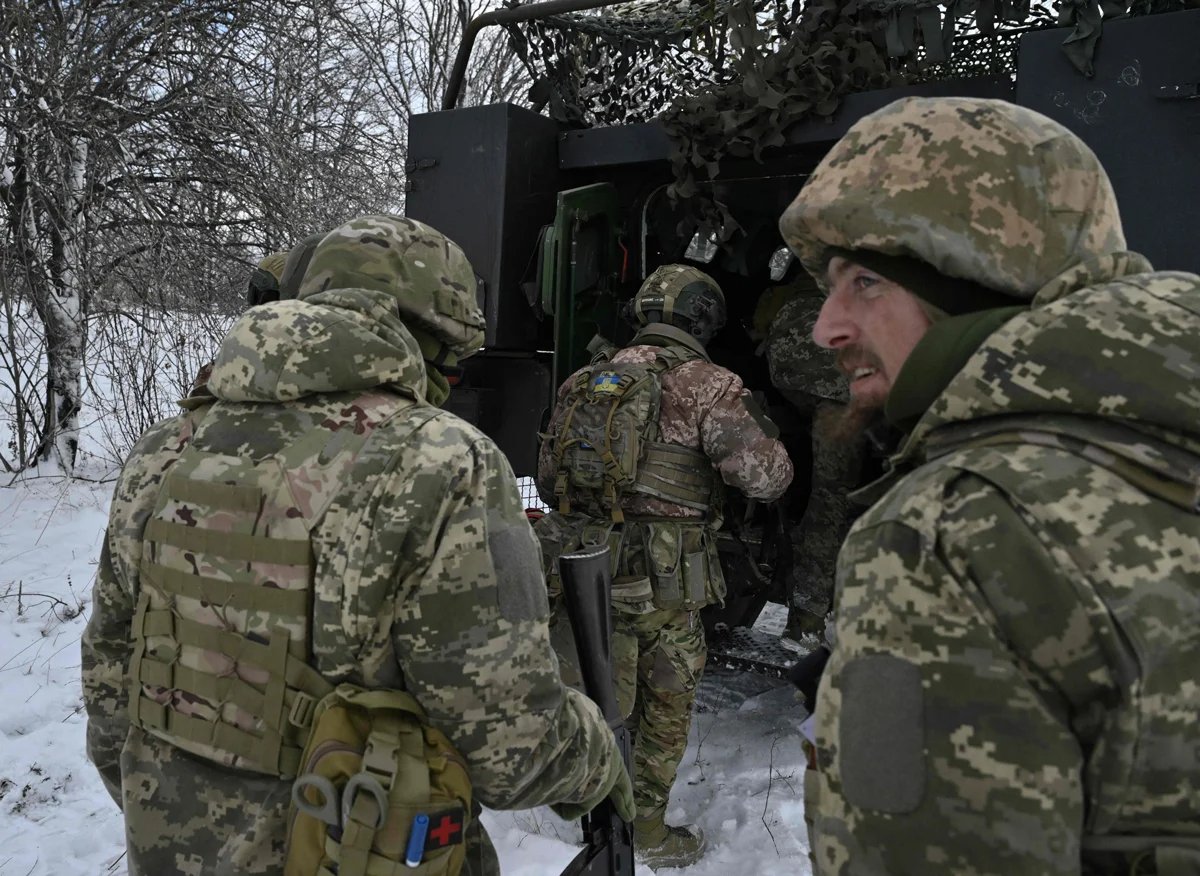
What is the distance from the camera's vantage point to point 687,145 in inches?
154

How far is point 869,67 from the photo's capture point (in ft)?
11.5

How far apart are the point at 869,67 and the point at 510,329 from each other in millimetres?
1882

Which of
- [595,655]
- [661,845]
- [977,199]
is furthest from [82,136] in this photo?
[977,199]

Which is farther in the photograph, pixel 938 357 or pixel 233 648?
pixel 233 648

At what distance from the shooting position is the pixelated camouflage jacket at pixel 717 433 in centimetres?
318

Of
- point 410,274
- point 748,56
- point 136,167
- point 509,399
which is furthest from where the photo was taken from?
point 136,167

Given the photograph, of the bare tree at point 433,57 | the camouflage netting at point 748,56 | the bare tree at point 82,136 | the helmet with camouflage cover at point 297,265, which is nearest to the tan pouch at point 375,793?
the helmet with camouflage cover at point 297,265

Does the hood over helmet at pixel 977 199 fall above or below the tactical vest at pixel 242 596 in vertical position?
above

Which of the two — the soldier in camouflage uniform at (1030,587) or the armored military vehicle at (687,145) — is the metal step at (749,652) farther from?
the soldier in camouflage uniform at (1030,587)

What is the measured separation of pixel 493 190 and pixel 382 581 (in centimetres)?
312

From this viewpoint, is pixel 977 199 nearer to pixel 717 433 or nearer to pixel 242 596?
pixel 242 596

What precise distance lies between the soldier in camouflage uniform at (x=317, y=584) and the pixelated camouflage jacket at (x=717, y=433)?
1646 millimetres

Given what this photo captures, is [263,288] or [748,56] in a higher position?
[748,56]

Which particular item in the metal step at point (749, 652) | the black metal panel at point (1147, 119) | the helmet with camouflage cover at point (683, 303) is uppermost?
the black metal panel at point (1147, 119)
